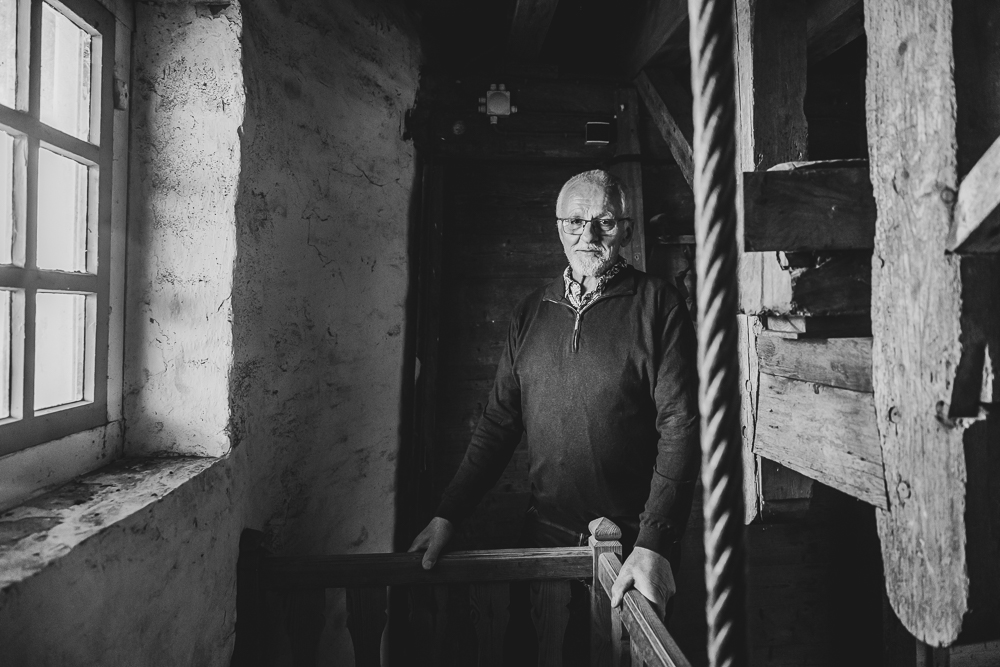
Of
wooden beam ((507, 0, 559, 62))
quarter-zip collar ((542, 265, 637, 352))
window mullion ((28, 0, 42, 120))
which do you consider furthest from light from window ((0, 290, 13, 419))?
wooden beam ((507, 0, 559, 62))

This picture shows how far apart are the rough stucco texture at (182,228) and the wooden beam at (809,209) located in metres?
1.03

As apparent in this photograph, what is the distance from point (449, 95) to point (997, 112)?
2.12 metres

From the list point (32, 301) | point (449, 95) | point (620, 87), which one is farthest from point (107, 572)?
point (620, 87)

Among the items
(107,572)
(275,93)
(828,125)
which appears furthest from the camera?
(828,125)

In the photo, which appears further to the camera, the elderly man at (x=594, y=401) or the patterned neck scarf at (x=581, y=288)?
the patterned neck scarf at (x=581, y=288)

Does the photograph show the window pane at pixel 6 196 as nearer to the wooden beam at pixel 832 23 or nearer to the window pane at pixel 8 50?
the window pane at pixel 8 50

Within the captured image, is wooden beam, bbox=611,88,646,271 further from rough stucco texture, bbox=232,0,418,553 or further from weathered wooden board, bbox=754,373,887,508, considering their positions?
weathered wooden board, bbox=754,373,887,508

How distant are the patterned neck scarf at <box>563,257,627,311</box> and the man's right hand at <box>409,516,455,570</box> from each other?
692mm

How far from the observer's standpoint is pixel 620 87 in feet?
9.00

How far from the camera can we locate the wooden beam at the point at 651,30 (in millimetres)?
2178

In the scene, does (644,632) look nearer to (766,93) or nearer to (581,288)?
(581,288)

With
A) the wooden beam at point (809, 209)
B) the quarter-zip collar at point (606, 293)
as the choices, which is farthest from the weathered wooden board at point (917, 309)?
the quarter-zip collar at point (606, 293)

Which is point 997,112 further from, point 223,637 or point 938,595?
point 223,637

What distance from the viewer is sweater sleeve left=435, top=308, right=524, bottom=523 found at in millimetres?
1871
